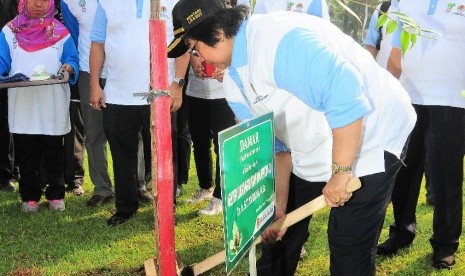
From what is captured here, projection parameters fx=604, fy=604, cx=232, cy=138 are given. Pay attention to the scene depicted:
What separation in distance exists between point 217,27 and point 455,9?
2.10m

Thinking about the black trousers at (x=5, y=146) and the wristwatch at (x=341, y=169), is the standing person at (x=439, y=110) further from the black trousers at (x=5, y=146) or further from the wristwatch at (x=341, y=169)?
the black trousers at (x=5, y=146)

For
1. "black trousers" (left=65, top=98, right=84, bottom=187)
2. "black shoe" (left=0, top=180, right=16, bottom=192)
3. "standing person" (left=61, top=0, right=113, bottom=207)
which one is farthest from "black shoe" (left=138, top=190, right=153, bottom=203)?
"black shoe" (left=0, top=180, right=16, bottom=192)

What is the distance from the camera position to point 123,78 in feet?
16.2

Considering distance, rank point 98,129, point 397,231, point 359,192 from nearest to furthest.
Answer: point 359,192 → point 397,231 → point 98,129

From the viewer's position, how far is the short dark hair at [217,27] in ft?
8.10

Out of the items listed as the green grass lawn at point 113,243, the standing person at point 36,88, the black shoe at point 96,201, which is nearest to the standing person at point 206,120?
the green grass lawn at point 113,243

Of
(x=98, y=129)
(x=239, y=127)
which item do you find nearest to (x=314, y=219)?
(x=98, y=129)

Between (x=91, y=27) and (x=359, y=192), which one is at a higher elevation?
(x=91, y=27)

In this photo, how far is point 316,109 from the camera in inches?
101

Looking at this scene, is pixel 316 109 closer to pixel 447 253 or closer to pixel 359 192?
pixel 359 192

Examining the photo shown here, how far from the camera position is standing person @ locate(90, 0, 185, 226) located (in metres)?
4.86

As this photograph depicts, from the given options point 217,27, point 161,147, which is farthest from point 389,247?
point 217,27

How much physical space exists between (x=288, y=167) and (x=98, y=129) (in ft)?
9.58

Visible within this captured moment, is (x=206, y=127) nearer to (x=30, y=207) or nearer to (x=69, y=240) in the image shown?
(x=69, y=240)
